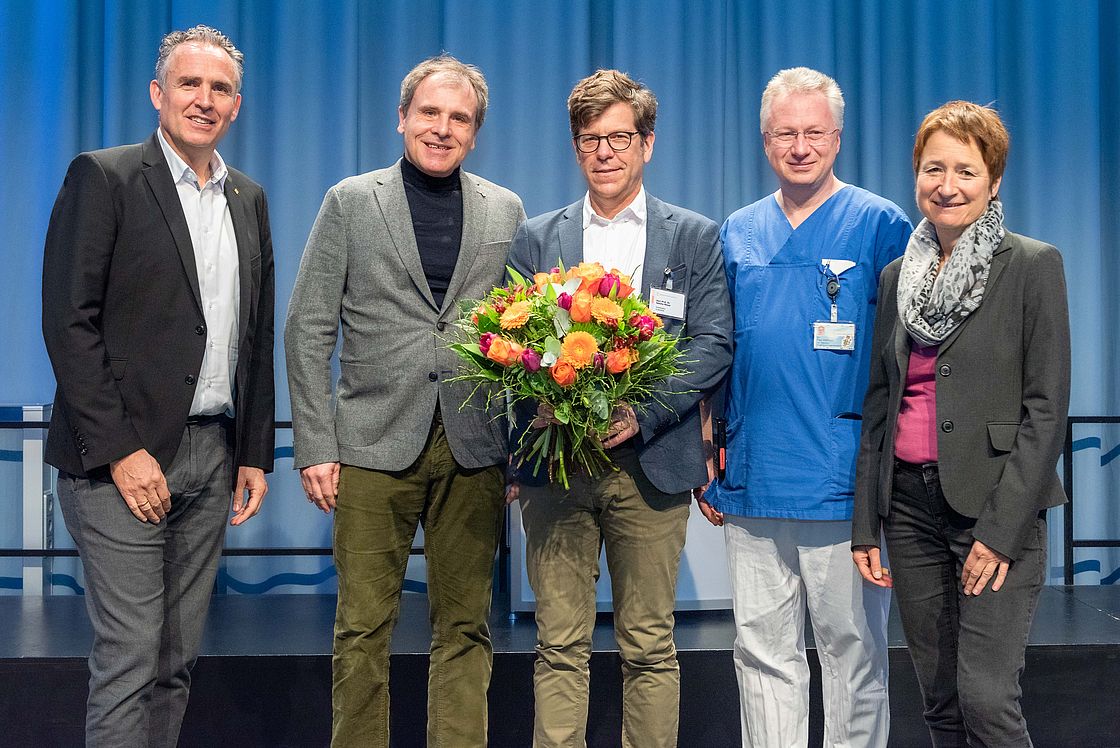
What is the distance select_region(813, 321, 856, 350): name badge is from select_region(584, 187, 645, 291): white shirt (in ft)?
1.51

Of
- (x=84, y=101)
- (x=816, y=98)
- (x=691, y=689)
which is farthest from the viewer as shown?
(x=84, y=101)

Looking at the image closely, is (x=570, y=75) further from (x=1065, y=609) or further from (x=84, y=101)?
(x=1065, y=609)

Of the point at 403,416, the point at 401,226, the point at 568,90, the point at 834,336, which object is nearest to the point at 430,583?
the point at 403,416

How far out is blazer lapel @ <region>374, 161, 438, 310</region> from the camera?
253 cm

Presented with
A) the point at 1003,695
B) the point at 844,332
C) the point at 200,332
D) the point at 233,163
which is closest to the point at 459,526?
the point at 200,332

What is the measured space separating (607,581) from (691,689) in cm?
65

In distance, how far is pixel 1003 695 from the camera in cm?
212

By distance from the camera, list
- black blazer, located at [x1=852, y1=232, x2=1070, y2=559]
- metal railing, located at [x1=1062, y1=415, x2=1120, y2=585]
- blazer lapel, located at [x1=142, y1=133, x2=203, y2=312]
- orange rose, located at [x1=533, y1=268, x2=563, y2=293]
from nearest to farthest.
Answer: black blazer, located at [x1=852, y1=232, x2=1070, y2=559], orange rose, located at [x1=533, y1=268, x2=563, y2=293], blazer lapel, located at [x1=142, y1=133, x2=203, y2=312], metal railing, located at [x1=1062, y1=415, x2=1120, y2=585]

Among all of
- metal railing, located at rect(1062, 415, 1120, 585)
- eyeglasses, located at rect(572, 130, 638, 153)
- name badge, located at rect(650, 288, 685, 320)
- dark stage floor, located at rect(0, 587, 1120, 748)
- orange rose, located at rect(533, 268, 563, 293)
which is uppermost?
eyeglasses, located at rect(572, 130, 638, 153)

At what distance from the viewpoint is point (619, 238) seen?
2568mm

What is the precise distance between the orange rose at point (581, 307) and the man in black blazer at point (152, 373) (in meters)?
0.87

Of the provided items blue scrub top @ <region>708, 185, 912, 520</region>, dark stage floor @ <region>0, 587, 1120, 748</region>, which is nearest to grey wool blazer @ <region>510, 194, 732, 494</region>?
blue scrub top @ <region>708, 185, 912, 520</region>

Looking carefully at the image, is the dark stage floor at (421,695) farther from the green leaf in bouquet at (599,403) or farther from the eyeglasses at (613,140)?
the eyeglasses at (613,140)

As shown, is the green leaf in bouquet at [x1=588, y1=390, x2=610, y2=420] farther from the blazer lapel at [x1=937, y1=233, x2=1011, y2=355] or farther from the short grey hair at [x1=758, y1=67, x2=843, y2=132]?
the short grey hair at [x1=758, y1=67, x2=843, y2=132]
